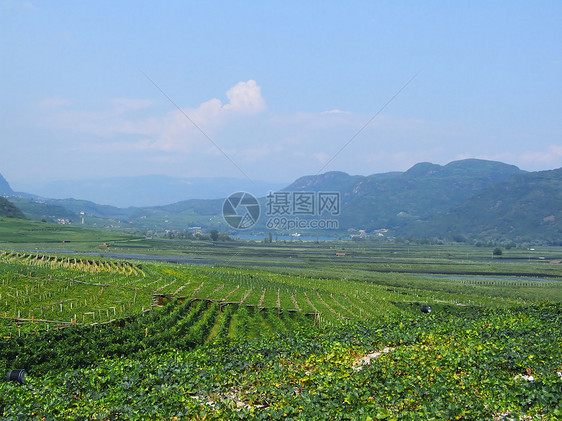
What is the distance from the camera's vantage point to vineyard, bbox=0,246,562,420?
8727 mm

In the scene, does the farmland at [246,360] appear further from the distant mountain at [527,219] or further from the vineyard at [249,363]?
the distant mountain at [527,219]

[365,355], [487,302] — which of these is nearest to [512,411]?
[365,355]

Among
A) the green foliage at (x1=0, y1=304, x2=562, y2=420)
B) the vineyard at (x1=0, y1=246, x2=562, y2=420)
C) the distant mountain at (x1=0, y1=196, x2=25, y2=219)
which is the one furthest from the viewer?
the distant mountain at (x1=0, y1=196, x2=25, y2=219)

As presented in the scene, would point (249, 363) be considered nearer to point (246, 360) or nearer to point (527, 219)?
point (246, 360)

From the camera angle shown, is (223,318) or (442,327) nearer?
(442,327)

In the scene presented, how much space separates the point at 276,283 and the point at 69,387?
34.4 metres

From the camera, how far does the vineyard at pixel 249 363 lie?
28.6 feet

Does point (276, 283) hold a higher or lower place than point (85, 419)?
lower

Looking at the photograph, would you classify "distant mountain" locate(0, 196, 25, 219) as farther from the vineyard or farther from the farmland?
the vineyard

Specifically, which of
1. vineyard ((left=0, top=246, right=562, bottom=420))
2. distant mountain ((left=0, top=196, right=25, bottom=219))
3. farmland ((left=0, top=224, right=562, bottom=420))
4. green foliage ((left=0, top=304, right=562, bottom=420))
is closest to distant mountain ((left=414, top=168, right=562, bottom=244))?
distant mountain ((left=0, top=196, right=25, bottom=219))

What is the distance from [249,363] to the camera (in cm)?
1215

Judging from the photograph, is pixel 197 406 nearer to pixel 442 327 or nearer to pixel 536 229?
pixel 442 327

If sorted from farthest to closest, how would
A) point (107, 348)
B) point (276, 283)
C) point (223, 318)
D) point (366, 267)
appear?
point (366, 267), point (276, 283), point (223, 318), point (107, 348)

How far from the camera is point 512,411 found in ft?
28.4
